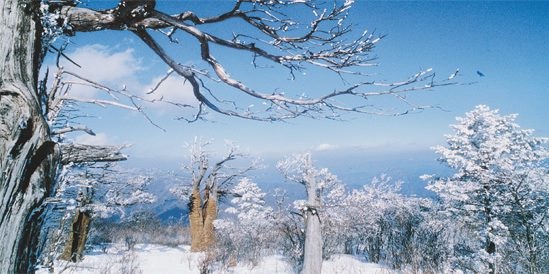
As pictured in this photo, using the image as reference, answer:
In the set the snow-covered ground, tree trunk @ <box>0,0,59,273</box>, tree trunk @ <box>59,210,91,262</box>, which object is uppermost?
tree trunk @ <box>0,0,59,273</box>

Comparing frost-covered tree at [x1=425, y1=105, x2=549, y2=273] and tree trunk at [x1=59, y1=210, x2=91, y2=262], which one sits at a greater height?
frost-covered tree at [x1=425, y1=105, x2=549, y2=273]

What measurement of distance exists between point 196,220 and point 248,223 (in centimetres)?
420

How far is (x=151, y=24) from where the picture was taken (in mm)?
2949

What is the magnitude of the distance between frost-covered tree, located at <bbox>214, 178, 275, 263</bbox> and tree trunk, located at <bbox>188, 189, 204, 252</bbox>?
100 centimetres

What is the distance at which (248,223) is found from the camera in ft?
70.6

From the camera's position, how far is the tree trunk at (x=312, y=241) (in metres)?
8.12

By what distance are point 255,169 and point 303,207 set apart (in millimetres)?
12040

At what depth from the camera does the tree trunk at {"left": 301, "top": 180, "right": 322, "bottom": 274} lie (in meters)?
8.12

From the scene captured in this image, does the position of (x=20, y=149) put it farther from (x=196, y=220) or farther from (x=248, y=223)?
(x=248, y=223)

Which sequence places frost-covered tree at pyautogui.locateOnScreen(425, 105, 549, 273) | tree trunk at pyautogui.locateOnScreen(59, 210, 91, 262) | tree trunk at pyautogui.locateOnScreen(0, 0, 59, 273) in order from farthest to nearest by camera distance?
1. tree trunk at pyautogui.locateOnScreen(59, 210, 91, 262)
2. frost-covered tree at pyautogui.locateOnScreen(425, 105, 549, 273)
3. tree trunk at pyautogui.locateOnScreen(0, 0, 59, 273)

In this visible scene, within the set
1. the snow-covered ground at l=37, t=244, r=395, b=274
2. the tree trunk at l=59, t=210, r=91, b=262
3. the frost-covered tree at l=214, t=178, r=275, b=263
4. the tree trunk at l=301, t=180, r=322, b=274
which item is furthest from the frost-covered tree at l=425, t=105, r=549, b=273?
the tree trunk at l=59, t=210, r=91, b=262

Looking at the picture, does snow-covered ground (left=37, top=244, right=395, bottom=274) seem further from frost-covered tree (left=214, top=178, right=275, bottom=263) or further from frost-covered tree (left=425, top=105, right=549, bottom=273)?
frost-covered tree (left=425, top=105, right=549, bottom=273)

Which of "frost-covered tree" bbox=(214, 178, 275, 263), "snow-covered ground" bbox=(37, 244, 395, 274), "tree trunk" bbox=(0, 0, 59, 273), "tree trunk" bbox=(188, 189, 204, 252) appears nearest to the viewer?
"tree trunk" bbox=(0, 0, 59, 273)

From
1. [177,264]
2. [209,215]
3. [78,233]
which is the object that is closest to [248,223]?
[209,215]
